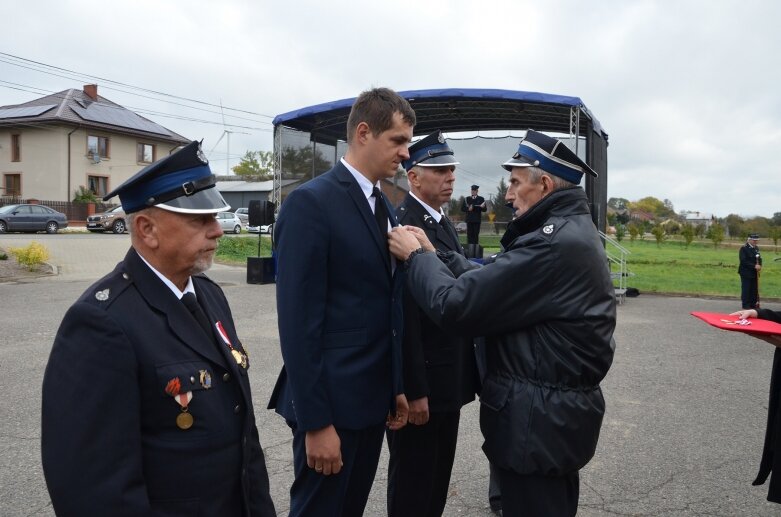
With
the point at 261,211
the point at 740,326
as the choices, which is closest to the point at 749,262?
the point at 261,211

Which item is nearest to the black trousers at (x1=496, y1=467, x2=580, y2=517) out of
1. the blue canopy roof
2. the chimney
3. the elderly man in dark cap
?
the elderly man in dark cap

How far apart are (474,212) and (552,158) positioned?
11.8 metres

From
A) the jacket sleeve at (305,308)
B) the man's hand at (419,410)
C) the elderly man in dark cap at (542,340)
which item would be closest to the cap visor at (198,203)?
the jacket sleeve at (305,308)

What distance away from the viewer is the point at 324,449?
207 centimetres

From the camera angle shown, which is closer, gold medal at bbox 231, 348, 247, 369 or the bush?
gold medal at bbox 231, 348, 247, 369

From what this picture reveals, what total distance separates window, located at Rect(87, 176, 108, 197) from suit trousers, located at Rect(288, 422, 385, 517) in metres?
41.2

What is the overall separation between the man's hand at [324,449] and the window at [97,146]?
135 ft

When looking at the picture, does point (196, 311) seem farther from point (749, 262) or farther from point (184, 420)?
point (749, 262)

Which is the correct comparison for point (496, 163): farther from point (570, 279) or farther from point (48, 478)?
point (48, 478)

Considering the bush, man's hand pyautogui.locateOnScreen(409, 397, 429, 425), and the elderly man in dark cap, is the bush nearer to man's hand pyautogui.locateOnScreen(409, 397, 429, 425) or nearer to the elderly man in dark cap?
man's hand pyautogui.locateOnScreen(409, 397, 429, 425)

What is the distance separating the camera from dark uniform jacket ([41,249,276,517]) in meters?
1.38

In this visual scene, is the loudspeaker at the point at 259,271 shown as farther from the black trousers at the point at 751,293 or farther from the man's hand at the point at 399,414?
the man's hand at the point at 399,414

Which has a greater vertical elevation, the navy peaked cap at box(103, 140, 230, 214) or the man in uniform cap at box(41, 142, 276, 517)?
the navy peaked cap at box(103, 140, 230, 214)

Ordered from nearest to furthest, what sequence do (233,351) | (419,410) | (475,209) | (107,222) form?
(233,351) → (419,410) → (475,209) → (107,222)
